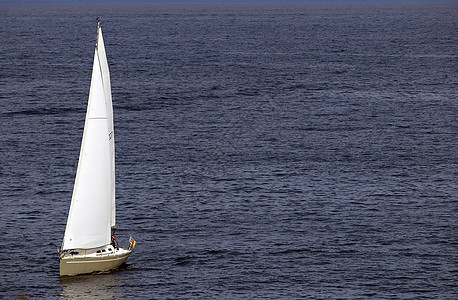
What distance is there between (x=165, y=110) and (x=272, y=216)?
220ft

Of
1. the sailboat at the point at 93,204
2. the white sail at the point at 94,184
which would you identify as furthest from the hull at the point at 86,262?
the white sail at the point at 94,184

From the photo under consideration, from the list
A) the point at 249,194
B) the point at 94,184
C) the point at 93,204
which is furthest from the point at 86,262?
the point at 249,194

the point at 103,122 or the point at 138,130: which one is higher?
the point at 103,122

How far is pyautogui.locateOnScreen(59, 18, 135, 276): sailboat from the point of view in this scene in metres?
68.9

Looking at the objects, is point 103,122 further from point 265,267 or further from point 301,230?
point 301,230

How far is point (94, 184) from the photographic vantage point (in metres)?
70.9

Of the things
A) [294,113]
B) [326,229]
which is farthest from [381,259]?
[294,113]

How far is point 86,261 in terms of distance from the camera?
6988cm

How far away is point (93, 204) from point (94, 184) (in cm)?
176

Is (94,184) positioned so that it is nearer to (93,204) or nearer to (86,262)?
(93,204)

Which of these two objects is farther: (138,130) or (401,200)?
(138,130)

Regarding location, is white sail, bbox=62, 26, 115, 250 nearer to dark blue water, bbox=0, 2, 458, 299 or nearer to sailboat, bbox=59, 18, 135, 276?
sailboat, bbox=59, 18, 135, 276

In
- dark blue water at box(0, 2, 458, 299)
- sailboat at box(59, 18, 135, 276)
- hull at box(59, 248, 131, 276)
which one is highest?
sailboat at box(59, 18, 135, 276)

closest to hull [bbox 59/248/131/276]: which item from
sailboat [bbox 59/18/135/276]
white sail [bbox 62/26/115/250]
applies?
sailboat [bbox 59/18/135/276]
